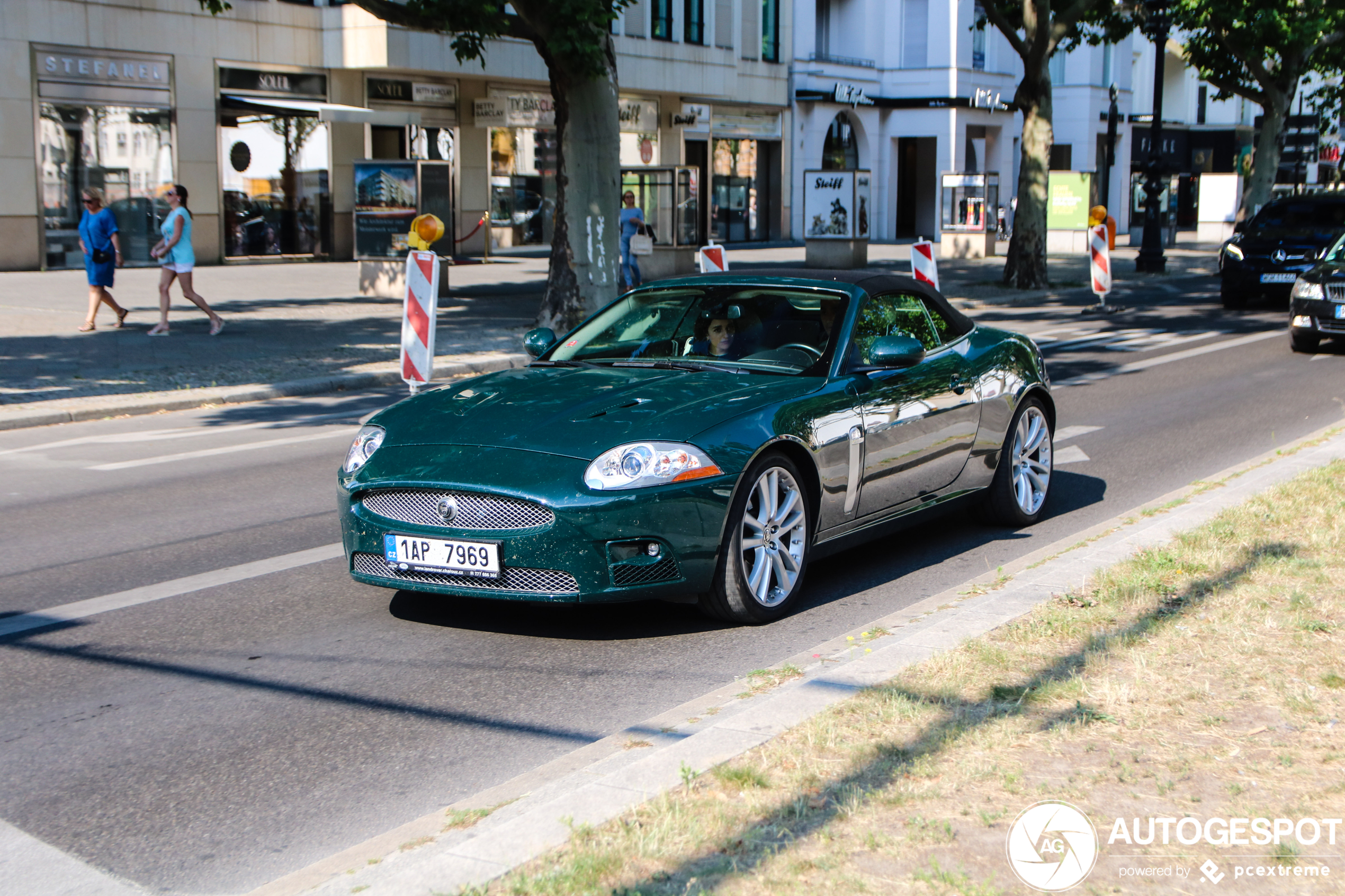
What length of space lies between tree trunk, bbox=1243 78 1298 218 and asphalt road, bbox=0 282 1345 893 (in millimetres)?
32202

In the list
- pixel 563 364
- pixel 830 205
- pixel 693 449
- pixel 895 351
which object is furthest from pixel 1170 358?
pixel 830 205

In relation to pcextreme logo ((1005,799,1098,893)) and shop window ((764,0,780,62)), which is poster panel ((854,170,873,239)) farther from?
pcextreme logo ((1005,799,1098,893))

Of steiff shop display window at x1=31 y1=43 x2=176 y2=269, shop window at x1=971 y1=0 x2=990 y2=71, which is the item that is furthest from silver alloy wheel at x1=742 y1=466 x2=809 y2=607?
shop window at x1=971 y1=0 x2=990 y2=71

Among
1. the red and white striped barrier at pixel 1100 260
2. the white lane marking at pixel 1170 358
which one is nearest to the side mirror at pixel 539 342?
the white lane marking at pixel 1170 358

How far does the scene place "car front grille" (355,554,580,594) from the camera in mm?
5406

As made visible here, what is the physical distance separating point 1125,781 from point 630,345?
366 cm

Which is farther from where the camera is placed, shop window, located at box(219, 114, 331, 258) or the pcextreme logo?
shop window, located at box(219, 114, 331, 258)

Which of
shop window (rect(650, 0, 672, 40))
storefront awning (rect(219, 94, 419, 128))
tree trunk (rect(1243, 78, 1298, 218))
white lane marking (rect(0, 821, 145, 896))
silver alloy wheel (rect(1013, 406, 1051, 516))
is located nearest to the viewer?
white lane marking (rect(0, 821, 145, 896))

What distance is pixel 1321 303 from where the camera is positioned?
16922mm

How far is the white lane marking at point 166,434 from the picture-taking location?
11.0m

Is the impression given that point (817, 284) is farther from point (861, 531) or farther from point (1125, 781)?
point (1125, 781)

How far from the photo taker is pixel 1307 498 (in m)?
7.53

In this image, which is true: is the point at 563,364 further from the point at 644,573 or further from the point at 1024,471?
the point at 1024,471

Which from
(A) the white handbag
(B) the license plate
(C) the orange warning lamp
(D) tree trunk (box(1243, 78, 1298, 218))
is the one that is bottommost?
(B) the license plate
